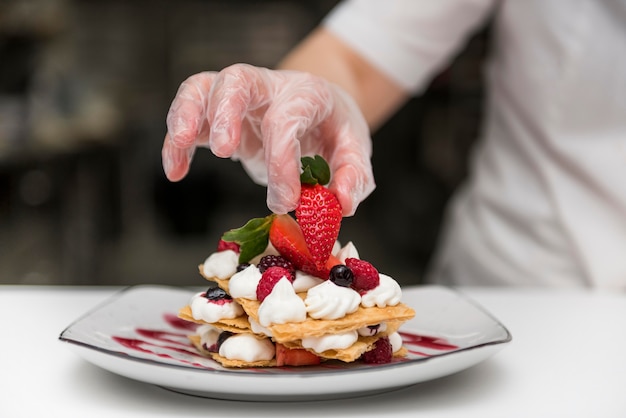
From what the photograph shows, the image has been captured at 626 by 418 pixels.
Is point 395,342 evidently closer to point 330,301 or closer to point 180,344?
point 330,301

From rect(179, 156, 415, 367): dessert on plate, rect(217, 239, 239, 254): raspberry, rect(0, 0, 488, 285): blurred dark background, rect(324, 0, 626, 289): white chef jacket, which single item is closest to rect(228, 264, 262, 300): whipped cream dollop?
rect(179, 156, 415, 367): dessert on plate

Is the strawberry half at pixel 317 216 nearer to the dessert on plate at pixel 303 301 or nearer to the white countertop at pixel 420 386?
the dessert on plate at pixel 303 301

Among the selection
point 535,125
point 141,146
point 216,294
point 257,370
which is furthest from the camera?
point 141,146

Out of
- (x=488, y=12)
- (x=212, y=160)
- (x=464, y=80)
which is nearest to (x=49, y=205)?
(x=212, y=160)

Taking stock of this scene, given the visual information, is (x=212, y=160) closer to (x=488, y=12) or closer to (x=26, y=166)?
(x=26, y=166)

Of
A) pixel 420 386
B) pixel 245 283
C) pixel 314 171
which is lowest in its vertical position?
pixel 420 386

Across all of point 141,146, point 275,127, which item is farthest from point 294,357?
point 141,146

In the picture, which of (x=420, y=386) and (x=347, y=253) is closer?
(x=420, y=386)
